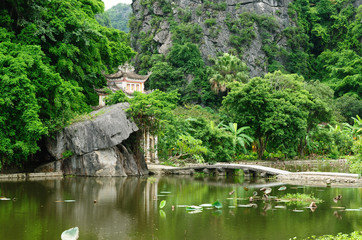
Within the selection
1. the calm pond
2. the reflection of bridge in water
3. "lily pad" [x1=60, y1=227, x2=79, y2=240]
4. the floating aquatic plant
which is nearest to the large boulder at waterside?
the reflection of bridge in water

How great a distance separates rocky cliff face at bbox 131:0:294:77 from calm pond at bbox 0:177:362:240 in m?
42.4

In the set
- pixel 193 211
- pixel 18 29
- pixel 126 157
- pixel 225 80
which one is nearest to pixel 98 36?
pixel 18 29

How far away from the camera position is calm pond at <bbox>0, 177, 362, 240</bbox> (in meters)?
8.48

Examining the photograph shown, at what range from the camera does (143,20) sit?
61.0 metres

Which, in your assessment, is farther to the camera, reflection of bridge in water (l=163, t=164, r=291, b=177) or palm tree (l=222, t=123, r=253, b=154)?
palm tree (l=222, t=123, r=253, b=154)

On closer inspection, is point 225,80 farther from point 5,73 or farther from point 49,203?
point 49,203

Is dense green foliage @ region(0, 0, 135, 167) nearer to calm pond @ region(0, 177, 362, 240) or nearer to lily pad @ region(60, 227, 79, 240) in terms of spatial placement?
calm pond @ region(0, 177, 362, 240)

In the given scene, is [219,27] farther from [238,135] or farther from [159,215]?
[159,215]

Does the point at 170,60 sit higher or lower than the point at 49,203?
higher

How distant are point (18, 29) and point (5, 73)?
4.61 m

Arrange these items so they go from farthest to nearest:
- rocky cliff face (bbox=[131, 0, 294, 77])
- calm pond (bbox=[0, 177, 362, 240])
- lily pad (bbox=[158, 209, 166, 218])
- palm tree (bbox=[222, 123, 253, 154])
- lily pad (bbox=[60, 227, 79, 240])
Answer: rocky cliff face (bbox=[131, 0, 294, 77])
palm tree (bbox=[222, 123, 253, 154])
lily pad (bbox=[158, 209, 166, 218])
calm pond (bbox=[0, 177, 362, 240])
lily pad (bbox=[60, 227, 79, 240])

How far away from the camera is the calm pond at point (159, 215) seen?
27.8 ft

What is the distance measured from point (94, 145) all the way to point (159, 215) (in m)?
10.5

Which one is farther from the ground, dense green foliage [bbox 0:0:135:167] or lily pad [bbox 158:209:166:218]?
dense green foliage [bbox 0:0:135:167]
